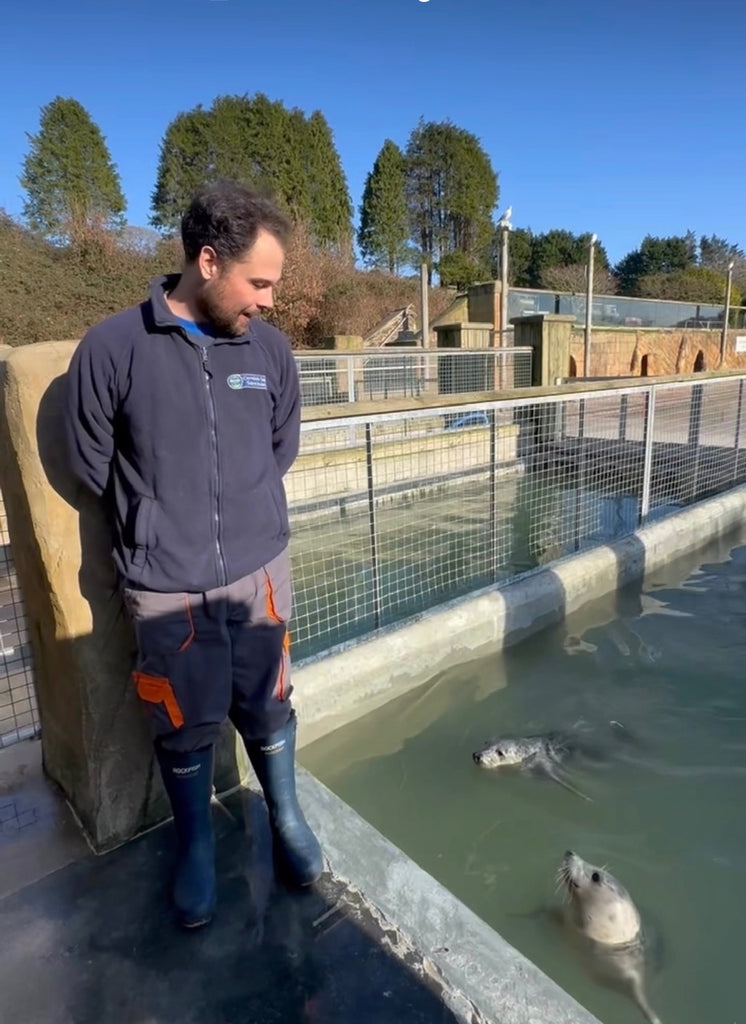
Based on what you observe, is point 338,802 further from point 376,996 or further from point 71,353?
point 71,353

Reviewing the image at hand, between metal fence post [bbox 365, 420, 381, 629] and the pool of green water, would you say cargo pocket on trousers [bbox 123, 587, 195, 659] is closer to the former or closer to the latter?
the pool of green water

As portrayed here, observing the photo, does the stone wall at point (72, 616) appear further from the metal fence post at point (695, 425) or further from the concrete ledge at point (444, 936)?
the metal fence post at point (695, 425)

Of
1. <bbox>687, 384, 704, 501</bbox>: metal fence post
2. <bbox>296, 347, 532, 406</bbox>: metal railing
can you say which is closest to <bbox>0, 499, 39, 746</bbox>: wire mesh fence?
<bbox>296, 347, 532, 406</bbox>: metal railing

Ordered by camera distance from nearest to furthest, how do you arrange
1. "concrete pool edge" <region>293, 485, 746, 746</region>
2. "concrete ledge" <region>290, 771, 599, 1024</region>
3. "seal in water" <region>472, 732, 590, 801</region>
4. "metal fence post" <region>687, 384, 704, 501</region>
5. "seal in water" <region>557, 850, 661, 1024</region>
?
"concrete ledge" <region>290, 771, 599, 1024</region> < "seal in water" <region>557, 850, 661, 1024</region> < "seal in water" <region>472, 732, 590, 801</region> < "concrete pool edge" <region>293, 485, 746, 746</region> < "metal fence post" <region>687, 384, 704, 501</region>

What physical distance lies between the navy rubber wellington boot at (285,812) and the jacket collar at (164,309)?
1.00m

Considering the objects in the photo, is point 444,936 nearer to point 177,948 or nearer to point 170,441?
point 177,948

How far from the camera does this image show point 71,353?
151 cm

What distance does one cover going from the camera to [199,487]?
4.71ft

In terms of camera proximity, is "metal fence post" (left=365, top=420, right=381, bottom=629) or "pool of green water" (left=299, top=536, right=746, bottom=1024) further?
"metal fence post" (left=365, top=420, right=381, bottom=629)

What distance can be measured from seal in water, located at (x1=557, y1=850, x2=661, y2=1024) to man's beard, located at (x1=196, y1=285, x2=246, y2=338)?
1.80 metres

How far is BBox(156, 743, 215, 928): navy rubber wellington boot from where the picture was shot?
1497mm

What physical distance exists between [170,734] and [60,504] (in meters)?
0.61

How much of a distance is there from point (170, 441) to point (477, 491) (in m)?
5.85

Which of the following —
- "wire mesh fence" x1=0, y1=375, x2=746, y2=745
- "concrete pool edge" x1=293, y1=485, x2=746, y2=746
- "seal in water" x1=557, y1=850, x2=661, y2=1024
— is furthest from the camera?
"wire mesh fence" x1=0, y1=375, x2=746, y2=745
